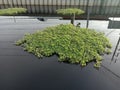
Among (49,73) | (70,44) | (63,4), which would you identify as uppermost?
(63,4)

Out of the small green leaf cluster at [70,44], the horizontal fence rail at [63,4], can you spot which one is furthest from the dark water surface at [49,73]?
the horizontal fence rail at [63,4]

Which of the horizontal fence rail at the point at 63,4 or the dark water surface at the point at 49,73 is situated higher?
the horizontal fence rail at the point at 63,4

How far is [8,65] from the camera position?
13.6 ft

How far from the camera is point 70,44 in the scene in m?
4.75

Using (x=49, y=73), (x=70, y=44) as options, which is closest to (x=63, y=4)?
(x=70, y=44)

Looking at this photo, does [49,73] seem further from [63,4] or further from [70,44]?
[63,4]

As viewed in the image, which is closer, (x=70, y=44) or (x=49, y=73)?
(x=49, y=73)

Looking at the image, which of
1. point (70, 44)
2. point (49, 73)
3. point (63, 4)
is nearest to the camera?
point (49, 73)

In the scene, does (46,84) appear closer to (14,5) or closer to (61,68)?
(61,68)

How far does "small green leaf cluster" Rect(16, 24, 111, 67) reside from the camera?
4320mm

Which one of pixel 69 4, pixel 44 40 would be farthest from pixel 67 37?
pixel 69 4

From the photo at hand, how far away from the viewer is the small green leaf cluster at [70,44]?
170 inches

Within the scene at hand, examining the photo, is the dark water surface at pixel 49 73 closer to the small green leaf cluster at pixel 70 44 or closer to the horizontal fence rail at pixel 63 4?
the small green leaf cluster at pixel 70 44

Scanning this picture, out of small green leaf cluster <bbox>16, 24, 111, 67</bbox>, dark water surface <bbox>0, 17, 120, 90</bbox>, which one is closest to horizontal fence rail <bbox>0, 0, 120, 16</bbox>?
small green leaf cluster <bbox>16, 24, 111, 67</bbox>
